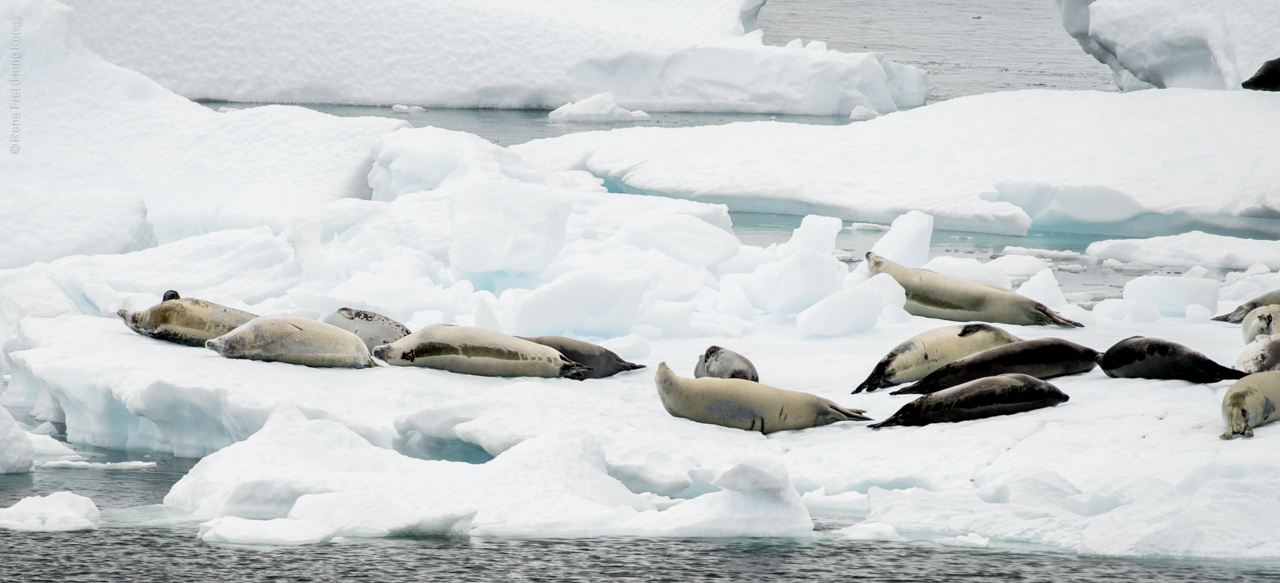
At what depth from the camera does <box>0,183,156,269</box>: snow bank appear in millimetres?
7727

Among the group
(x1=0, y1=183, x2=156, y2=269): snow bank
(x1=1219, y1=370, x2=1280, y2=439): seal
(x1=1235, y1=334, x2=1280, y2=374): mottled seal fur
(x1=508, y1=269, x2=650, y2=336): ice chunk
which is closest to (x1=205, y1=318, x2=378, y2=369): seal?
(x1=508, y1=269, x2=650, y2=336): ice chunk

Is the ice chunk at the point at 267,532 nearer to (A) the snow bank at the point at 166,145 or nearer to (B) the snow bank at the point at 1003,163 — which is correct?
(A) the snow bank at the point at 166,145

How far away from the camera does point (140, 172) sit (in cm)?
1002

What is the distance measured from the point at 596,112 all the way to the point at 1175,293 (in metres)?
14.1

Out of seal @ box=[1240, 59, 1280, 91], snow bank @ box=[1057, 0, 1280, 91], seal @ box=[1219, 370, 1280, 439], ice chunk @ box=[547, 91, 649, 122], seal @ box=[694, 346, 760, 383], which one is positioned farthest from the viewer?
ice chunk @ box=[547, 91, 649, 122]

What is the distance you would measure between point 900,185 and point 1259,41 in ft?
19.0

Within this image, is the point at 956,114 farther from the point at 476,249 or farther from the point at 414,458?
the point at 414,458

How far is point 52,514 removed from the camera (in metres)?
3.19

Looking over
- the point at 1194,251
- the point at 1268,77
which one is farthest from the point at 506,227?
the point at 1268,77

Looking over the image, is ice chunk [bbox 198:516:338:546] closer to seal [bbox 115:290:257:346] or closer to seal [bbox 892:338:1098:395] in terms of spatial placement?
seal [bbox 115:290:257:346]

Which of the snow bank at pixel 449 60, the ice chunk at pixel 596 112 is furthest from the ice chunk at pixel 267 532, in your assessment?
the snow bank at pixel 449 60

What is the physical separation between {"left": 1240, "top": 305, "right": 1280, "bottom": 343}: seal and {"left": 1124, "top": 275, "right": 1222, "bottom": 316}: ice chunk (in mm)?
1014

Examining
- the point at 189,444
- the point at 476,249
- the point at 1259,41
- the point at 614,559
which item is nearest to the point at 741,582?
the point at 614,559

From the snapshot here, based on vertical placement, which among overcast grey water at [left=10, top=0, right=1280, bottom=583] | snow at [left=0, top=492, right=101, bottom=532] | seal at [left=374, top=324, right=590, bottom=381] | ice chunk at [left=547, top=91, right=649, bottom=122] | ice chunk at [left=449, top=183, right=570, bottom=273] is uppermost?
ice chunk at [left=547, top=91, right=649, bottom=122]
